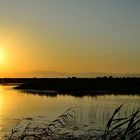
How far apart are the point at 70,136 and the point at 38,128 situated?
3.56m

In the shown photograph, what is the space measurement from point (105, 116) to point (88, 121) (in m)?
2.78

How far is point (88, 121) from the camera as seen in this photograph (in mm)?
24781

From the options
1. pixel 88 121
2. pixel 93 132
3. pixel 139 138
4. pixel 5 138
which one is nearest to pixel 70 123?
pixel 88 121

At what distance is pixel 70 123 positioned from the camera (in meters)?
23.8

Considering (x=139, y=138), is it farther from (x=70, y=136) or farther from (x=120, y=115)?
(x=120, y=115)

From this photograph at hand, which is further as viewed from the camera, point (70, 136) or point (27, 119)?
point (27, 119)

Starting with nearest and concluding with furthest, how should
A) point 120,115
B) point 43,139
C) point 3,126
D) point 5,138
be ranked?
point 43,139 → point 5,138 → point 3,126 → point 120,115

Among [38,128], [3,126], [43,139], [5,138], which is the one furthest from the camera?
[3,126]

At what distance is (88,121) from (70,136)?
5524 millimetres

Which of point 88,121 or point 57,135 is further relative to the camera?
point 88,121

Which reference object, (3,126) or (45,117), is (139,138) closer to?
(3,126)

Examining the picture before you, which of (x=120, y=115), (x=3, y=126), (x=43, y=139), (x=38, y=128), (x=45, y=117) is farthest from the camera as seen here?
(x=45, y=117)

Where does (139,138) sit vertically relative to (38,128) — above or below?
above

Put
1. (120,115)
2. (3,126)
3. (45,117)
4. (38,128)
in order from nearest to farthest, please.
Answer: (38,128) → (3,126) → (120,115) → (45,117)
